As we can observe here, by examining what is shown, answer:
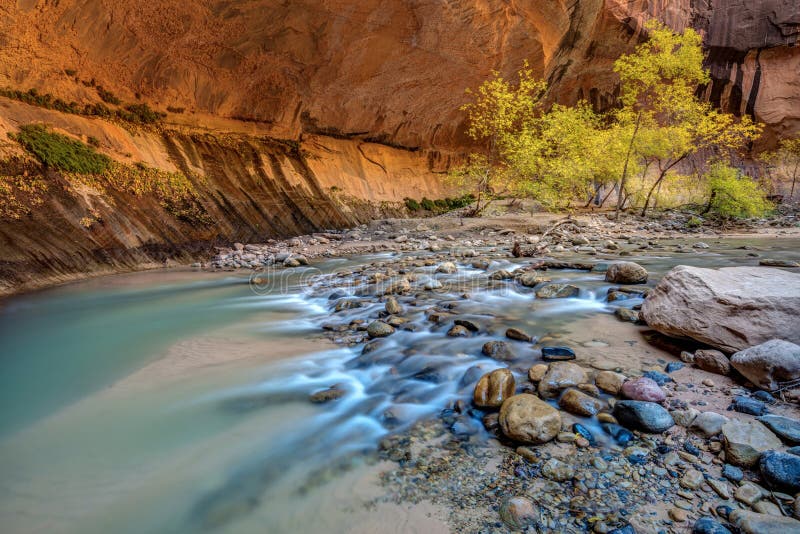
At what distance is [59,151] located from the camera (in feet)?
28.5

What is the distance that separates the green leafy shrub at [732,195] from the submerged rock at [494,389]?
18924 mm

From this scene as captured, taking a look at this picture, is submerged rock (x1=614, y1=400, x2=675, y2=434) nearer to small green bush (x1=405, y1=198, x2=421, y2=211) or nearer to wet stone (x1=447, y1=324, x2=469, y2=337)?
wet stone (x1=447, y1=324, x2=469, y2=337)

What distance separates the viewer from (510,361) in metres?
3.09

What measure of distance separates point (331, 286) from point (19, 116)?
870 cm

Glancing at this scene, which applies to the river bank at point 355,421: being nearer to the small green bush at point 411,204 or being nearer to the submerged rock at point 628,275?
the submerged rock at point 628,275

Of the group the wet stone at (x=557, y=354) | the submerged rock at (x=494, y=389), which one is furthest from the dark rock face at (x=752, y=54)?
the submerged rock at (x=494, y=389)

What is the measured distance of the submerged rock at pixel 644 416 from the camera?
2.01 metres

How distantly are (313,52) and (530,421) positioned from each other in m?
14.1

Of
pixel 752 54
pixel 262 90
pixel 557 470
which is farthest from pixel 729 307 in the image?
pixel 752 54

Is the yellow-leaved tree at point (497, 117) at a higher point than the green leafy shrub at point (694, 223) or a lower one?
higher

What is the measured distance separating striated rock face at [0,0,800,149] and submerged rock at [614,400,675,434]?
12162 millimetres

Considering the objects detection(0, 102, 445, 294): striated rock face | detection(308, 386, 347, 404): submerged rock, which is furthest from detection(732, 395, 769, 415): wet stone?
detection(0, 102, 445, 294): striated rock face

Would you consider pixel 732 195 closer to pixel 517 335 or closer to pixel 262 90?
pixel 517 335

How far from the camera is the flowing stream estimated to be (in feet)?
6.22
